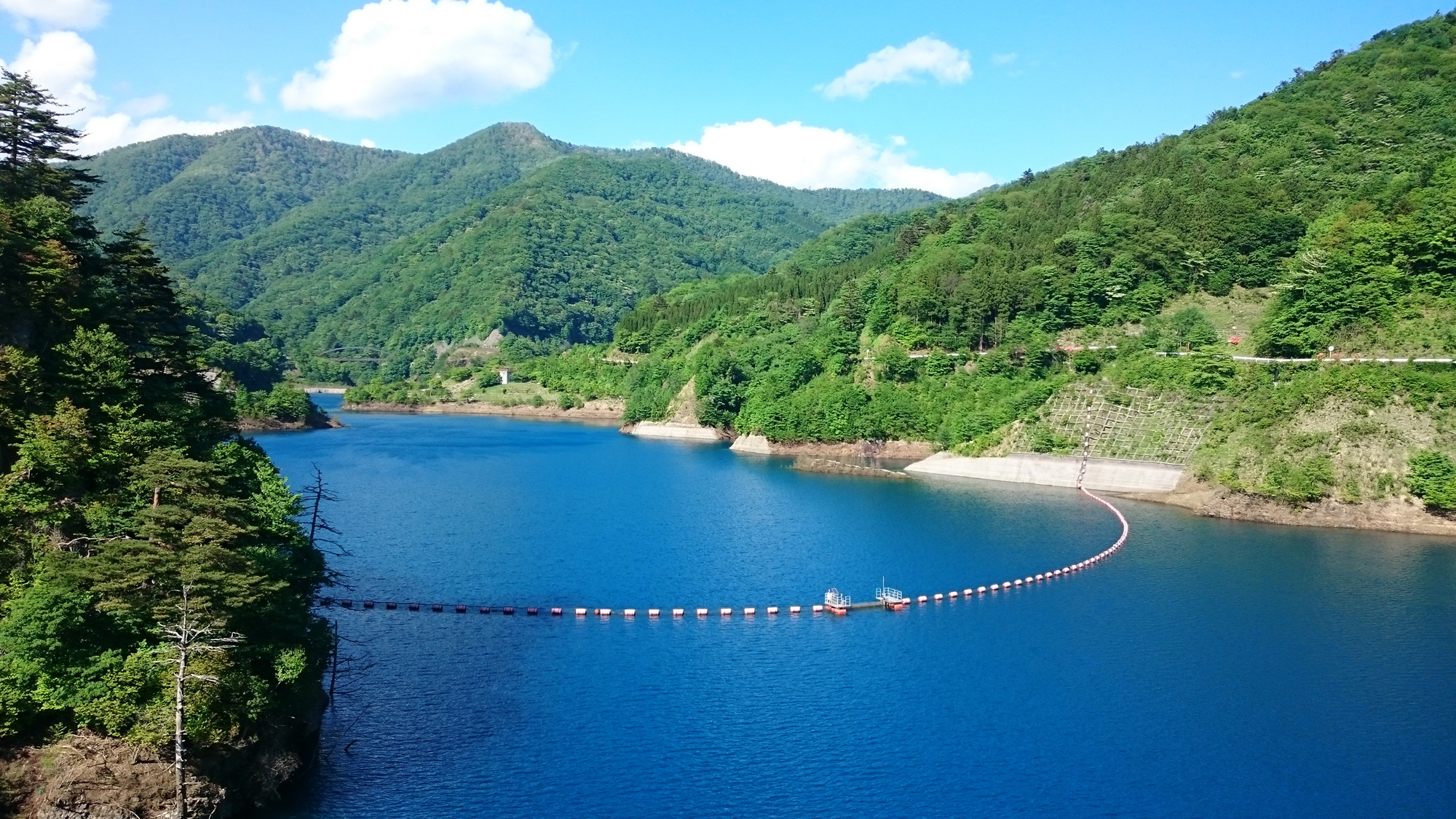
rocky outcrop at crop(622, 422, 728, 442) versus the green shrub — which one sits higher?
the green shrub

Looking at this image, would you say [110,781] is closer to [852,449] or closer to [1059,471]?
[1059,471]

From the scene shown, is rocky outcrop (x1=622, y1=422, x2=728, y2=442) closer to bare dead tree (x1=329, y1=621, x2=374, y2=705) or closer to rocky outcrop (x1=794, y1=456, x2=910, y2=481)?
rocky outcrop (x1=794, y1=456, x2=910, y2=481)

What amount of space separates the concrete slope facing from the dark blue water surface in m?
5.67

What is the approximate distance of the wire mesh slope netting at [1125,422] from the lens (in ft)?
262

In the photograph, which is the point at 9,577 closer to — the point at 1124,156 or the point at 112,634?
the point at 112,634

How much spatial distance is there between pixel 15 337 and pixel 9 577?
9093mm

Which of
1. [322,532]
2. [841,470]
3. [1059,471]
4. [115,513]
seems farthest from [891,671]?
[841,470]

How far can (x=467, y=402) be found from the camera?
6816 inches

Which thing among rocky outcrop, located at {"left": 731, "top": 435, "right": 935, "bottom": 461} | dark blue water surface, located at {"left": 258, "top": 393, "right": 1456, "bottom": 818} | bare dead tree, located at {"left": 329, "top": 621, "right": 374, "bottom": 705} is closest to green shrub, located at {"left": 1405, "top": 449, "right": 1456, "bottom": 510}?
dark blue water surface, located at {"left": 258, "top": 393, "right": 1456, "bottom": 818}

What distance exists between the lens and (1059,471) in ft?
274

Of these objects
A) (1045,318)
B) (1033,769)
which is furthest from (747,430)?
(1033,769)

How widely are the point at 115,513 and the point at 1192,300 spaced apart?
91163mm

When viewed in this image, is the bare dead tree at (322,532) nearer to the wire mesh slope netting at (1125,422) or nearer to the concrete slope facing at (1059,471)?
the concrete slope facing at (1059,471)

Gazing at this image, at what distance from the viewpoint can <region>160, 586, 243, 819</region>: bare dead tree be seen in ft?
87.9
